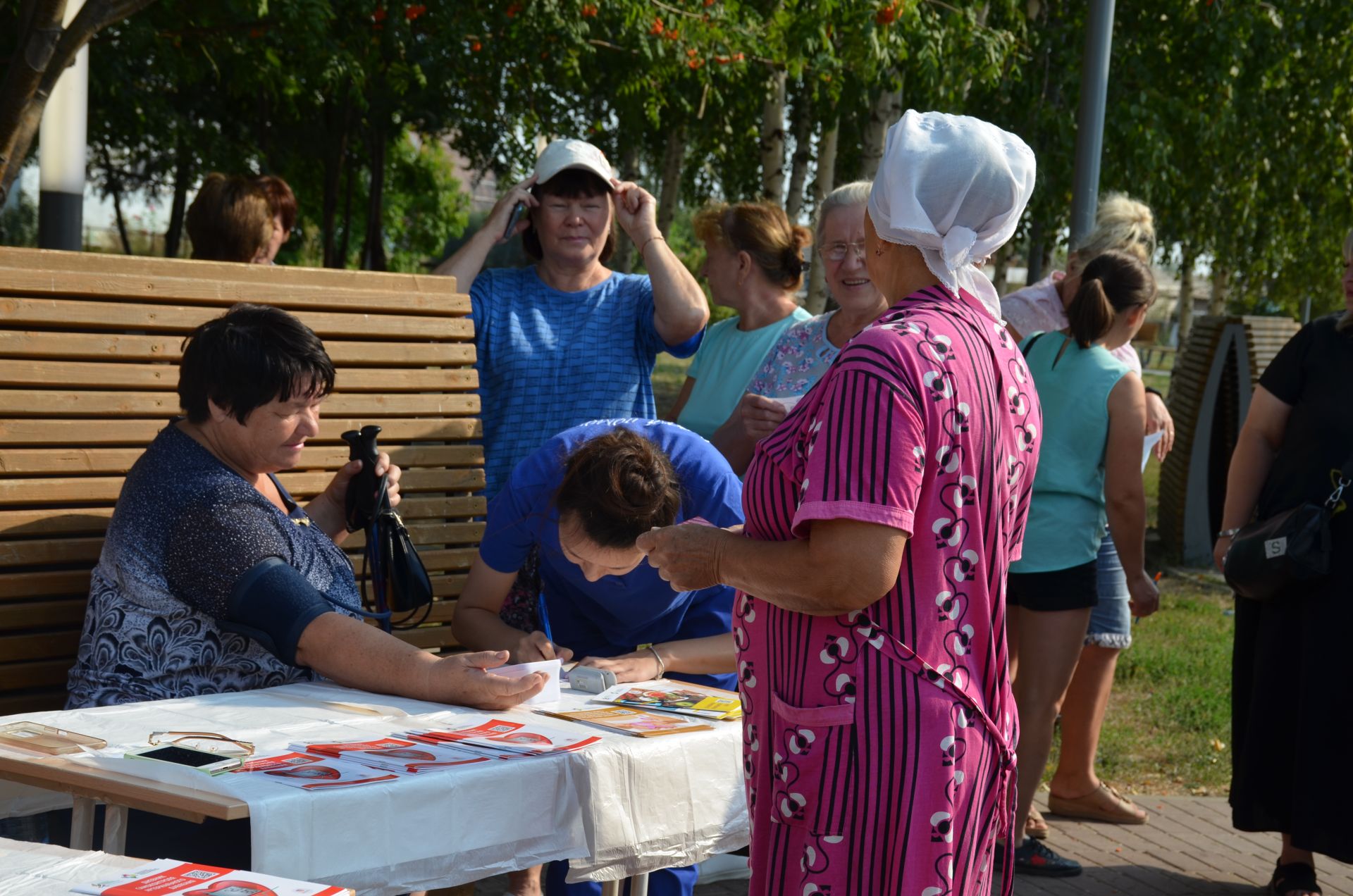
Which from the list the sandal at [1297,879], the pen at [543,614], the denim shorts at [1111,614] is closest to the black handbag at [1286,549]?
the denim shorts at [1111,614]

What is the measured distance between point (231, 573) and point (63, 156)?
10.4 ft

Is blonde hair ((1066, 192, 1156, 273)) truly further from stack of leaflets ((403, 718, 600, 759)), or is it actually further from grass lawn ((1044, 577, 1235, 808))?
stack of leaflets ((403, 718, 600, 759))

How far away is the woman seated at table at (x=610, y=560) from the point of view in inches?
123

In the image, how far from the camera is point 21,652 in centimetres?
330

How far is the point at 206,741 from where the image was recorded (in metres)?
2.42

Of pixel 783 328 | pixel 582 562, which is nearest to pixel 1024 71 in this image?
pixel 783 328

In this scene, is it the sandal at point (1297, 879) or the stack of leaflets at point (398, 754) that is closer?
the stack of leaflets at point (398, 754)

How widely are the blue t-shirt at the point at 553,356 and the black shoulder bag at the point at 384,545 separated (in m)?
0.79

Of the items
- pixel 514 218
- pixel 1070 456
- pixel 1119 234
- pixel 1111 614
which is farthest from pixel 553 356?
pixel 1111 614

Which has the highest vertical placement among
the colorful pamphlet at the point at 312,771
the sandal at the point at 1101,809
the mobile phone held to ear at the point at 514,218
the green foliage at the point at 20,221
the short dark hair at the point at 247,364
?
the green foliage at the point at 20,221

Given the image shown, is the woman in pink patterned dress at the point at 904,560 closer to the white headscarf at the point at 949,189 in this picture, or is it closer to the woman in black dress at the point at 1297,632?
the white headscarf at the point at 949,189

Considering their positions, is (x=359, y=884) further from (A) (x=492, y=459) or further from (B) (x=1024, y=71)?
(B) (x=1024, y=71)

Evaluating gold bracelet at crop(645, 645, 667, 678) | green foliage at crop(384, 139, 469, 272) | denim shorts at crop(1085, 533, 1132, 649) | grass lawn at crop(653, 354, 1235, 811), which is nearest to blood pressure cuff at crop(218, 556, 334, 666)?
gold bracelet at crop(645, 645, 667, 678)

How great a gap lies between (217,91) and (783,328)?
12.7 metres
